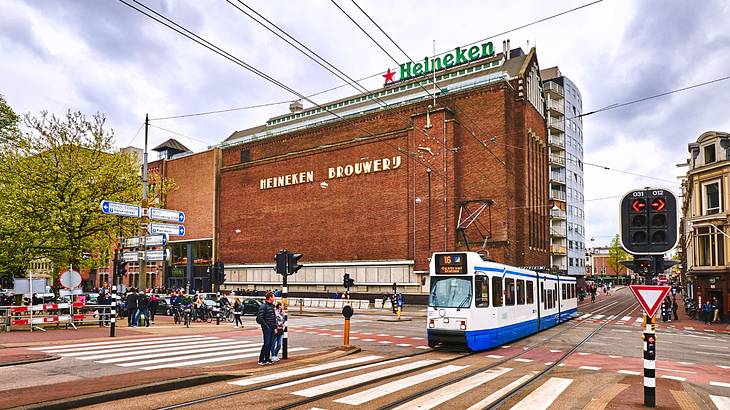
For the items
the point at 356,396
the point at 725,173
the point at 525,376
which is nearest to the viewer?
the point at 356,396

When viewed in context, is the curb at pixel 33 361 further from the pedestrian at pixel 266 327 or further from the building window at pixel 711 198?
the building window at pixel 711 198

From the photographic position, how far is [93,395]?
8.43 m

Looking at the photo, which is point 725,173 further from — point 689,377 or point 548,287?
point 689,377

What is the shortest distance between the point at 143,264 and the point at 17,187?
30.2 feet

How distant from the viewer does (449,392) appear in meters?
9.66

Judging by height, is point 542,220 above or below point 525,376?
above

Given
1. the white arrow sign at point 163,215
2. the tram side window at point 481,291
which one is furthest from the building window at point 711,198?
the white arrow sign at point 163,215

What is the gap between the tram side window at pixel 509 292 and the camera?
1752 centimetres

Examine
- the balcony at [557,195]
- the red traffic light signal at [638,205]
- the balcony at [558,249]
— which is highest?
the balcony at [557,195]

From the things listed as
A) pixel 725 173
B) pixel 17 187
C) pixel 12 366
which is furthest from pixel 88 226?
pixel 725 173

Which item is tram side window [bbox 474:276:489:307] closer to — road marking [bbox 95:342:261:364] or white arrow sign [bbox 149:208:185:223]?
road marking [bbox 95:342:261:364]

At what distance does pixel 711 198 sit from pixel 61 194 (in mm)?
38273

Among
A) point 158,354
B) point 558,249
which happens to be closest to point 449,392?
point 158,354

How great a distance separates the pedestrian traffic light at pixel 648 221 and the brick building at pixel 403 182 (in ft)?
95.0
